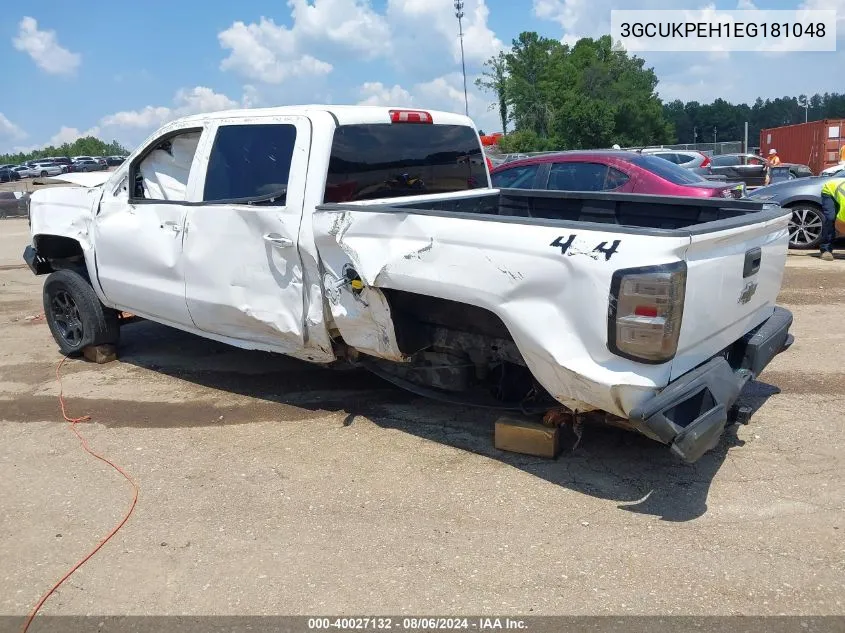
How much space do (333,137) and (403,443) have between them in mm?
1942

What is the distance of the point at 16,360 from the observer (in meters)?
6.98

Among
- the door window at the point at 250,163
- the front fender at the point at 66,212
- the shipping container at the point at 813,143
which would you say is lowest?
the shipping container at the point at 813,143

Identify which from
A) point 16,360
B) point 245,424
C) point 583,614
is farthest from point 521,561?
point 16,360

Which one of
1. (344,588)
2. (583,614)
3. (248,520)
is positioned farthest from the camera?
(248,520)

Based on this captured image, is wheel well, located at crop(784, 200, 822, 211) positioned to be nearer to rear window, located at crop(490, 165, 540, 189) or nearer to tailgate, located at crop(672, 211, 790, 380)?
rear window, located at crop(490, 165, 540, 189)

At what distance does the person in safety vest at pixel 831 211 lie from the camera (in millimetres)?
10758

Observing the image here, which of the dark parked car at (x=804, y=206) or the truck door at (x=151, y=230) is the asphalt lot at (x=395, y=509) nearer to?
the truck door at (x=151, y=230)

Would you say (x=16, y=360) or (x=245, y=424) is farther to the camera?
(x=16, y=360)

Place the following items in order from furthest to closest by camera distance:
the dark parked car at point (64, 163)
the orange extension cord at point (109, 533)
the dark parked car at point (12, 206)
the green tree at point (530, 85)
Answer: the green tree at point (530, 85)
the dark parked car at point (64, 163)
the dark parked car at point (12, 206)
the orange extension cord at point (109, 533)

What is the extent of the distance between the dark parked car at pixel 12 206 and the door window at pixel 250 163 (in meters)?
24.0

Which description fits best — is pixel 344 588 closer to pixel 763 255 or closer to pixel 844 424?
pixel 763 255

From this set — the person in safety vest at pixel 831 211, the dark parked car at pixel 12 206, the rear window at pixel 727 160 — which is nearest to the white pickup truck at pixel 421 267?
the person in safety vest at pixel 831 211

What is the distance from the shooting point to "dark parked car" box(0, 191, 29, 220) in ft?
84.6

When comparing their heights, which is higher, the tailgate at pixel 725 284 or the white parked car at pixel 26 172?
the white parked car at pixel 26 172
